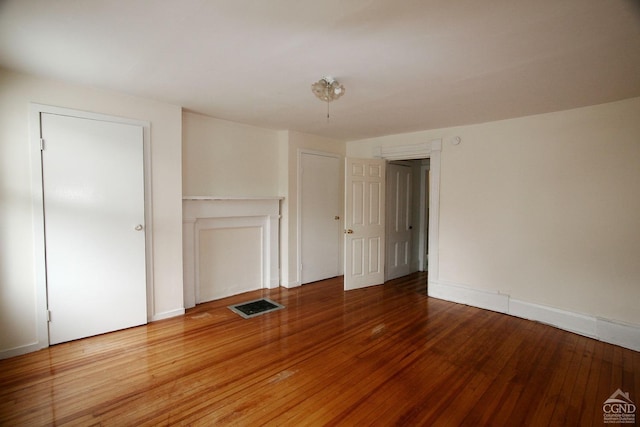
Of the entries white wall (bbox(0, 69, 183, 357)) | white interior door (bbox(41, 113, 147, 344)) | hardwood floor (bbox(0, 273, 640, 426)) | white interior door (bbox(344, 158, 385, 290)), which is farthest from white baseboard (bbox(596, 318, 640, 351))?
white wall (bbox(0, 69, 183, 357))

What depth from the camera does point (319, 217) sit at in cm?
489

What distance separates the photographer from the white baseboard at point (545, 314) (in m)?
2.83

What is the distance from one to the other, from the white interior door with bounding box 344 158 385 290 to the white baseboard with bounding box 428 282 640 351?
97cm

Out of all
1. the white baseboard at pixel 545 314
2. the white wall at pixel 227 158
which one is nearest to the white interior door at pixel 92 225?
the white wall at pixel 227 158

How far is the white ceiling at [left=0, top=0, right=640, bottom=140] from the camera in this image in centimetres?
156

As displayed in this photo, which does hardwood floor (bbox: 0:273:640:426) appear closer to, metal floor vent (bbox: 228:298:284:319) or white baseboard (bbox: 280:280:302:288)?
metal floor vent (bbox: 228:298:284:319)

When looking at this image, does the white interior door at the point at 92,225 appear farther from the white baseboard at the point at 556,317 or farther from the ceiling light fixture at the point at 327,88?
the white baseboard at the point at 556,317

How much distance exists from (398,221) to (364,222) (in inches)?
35.7

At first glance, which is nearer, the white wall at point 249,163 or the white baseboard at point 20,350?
the white baseboard at point 20,350

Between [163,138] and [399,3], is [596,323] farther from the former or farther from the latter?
[163,138]

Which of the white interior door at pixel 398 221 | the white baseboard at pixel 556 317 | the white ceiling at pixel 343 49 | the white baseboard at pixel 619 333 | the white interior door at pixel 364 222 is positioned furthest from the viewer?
the white interior door at pixel 398 221

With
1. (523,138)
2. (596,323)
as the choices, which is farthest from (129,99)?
(596,323)

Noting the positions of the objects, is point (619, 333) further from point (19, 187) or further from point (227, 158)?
point (19, 187)

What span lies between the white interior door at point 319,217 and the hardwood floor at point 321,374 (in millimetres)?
1480
